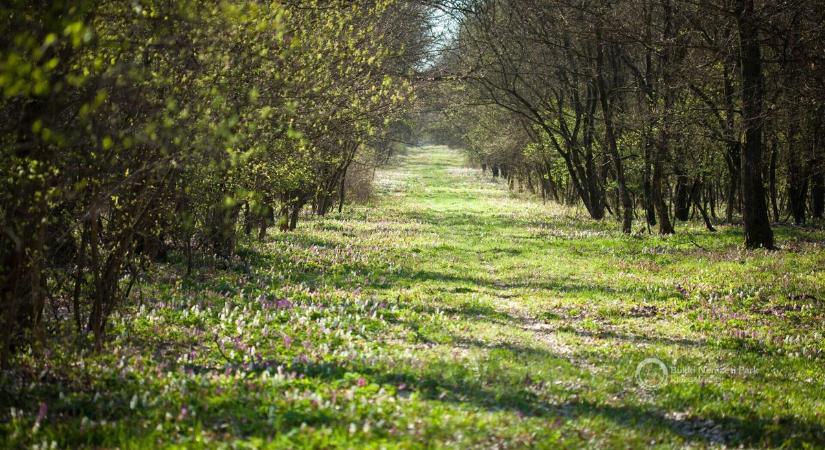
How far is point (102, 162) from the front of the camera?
769cm

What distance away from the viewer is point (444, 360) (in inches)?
379

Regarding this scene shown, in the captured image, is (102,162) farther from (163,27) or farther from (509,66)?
(509,66)

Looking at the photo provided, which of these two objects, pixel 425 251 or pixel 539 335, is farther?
pixel 425 251

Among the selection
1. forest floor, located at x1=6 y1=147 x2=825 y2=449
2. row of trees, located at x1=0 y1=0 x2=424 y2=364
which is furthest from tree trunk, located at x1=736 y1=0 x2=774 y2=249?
row of trees, located at x1=0 y1=0 x2=424 y2=364

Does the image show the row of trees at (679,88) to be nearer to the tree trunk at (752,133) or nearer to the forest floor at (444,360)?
the tree trunk at (752,133)

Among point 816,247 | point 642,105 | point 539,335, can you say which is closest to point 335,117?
point 539,335

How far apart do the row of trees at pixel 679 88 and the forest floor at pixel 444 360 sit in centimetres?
487

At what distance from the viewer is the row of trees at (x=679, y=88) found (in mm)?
21312

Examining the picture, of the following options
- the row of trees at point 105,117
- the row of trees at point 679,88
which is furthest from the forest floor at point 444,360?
the row of trees at point 679,88

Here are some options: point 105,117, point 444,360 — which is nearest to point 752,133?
point 444,360

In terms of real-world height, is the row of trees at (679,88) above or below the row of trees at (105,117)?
above

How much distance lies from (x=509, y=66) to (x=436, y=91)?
22.0 feet

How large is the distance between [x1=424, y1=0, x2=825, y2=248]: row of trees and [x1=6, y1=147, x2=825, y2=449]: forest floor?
4.87 m

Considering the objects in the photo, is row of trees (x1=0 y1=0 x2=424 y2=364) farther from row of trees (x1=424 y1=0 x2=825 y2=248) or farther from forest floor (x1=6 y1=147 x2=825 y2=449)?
row of trees (x1=424 y1=0 x2=825 y2=248)
